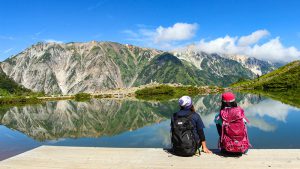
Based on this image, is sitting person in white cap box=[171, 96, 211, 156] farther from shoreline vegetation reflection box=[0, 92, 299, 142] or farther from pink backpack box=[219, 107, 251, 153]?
shoreline vegetation reflection box=[0, 92, 299, 142]

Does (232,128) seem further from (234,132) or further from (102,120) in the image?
(102,120)

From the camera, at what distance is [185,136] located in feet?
56.0

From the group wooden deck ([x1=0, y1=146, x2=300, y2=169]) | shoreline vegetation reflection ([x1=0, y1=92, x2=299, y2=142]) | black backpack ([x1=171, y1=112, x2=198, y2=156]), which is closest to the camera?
wooden deck ([x1=0, y1=146, x2=300, y2=169])

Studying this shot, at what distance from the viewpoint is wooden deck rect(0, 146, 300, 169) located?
616 inches

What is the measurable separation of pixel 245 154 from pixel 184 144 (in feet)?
9.67

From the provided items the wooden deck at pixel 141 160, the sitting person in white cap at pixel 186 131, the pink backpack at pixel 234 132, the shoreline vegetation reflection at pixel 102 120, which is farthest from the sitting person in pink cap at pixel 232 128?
the shoreline vegetation reflection at pixel 102 120

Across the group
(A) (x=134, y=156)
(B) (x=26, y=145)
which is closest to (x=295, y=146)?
(A) (x=134, y=156)

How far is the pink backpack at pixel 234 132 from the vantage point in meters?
16.5

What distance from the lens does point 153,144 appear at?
121 feet

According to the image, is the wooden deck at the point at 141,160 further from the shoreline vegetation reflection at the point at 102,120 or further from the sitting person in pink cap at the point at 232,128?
the shoreline vegetation reflection at the point at 102,120

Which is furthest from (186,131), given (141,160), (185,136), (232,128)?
(141,160)

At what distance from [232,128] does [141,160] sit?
460cm

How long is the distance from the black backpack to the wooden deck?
0.38m

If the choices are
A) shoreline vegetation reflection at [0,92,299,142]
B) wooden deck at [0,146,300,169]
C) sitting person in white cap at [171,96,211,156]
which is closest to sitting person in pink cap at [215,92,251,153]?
wooden deck at [0,146,300,169]
